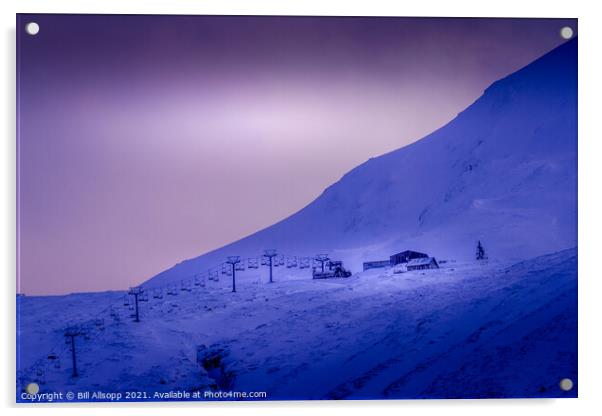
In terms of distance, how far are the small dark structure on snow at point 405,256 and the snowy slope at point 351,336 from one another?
0.05 m

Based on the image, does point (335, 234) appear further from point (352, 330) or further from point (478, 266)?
point (478, 266)

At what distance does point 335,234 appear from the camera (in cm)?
255

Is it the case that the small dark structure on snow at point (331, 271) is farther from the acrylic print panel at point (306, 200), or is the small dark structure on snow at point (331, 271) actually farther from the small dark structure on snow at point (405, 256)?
the small dark structure on snow at point (405, 256)

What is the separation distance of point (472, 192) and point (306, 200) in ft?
2.20

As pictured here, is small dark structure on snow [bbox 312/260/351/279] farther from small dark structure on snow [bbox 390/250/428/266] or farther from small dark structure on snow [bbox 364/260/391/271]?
small dark structure on snow [bbox 390/250/428/266]

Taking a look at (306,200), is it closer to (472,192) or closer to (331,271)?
(331,271)

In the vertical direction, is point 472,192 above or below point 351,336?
above

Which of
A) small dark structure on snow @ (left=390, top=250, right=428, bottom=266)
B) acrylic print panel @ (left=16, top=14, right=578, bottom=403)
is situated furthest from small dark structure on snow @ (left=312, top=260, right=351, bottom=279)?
small dark structure on snow @ (left=390, top=250, right=428, bottom=266)

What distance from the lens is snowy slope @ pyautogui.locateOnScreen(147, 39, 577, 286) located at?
2518mm

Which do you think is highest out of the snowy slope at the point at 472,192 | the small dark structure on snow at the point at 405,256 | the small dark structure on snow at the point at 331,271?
the snowy slope at the point at 472,192

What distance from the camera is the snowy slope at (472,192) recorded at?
2.52 m

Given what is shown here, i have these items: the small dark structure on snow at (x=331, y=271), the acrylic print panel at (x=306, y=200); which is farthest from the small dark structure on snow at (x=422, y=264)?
the small dark structure on snow at (x=331, y=271)

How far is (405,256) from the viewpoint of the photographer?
8.23 feet

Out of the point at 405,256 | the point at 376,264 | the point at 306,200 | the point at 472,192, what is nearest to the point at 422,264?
the point at 405,256
